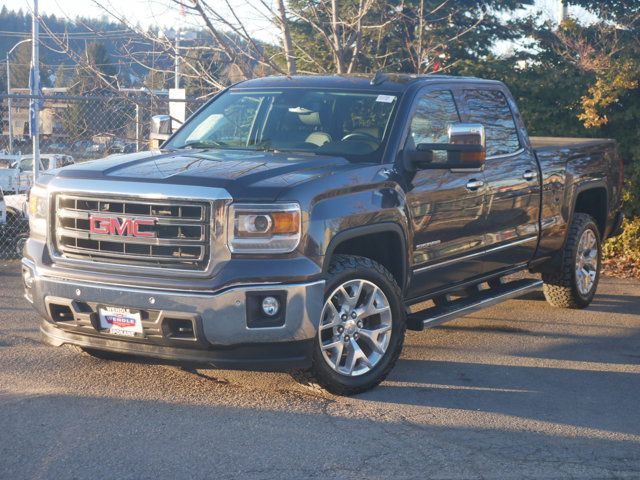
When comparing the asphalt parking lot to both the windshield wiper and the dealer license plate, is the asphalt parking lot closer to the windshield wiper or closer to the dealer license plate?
A: the dealer license plate

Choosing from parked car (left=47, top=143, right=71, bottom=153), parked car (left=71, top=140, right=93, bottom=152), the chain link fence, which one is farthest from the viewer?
parked car (left=47, top=143, right=71, bottom=153)

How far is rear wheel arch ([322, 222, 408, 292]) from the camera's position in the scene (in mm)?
6191

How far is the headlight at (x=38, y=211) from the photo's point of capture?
614 centimetres

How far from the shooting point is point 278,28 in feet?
40.6

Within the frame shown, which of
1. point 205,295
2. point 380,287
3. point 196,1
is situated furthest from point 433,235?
point 196,1

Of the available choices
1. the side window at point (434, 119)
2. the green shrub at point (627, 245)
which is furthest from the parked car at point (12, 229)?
the green shrub at point (627, 245)

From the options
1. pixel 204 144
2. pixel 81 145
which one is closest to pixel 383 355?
pixel 204 144

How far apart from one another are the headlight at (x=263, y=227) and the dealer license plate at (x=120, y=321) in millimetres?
698

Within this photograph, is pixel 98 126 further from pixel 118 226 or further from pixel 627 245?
pixel 118 226

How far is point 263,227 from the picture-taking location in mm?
5570

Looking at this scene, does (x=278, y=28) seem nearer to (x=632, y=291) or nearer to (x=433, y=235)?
(x=632, y=291)

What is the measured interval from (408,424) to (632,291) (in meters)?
5.36

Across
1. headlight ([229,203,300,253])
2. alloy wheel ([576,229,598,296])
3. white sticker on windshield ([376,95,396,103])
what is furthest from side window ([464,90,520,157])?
headlight ([229,203,300,253])

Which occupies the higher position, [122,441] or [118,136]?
[118,136]
